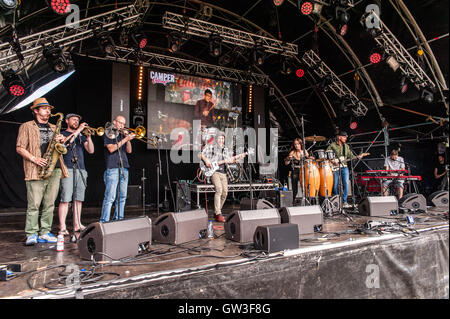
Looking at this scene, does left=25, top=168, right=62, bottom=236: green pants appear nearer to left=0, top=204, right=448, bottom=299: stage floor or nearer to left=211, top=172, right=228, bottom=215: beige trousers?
left=0, top=204, right=448, bottom=299: stage floor

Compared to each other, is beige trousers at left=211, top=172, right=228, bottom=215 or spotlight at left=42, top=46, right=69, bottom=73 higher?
spotlight at left=42, top=46, right=69, bottom=73

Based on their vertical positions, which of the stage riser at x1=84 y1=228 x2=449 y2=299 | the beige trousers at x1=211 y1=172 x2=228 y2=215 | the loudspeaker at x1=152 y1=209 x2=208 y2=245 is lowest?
the stage riser at x1=84 y1=228 x2=449 y2=299

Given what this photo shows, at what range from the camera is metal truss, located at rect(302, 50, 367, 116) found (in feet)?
32.9

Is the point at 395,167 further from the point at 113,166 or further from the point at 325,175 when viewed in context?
the point at 113,166

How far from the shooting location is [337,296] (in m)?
2.50

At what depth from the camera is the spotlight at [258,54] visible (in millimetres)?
8680

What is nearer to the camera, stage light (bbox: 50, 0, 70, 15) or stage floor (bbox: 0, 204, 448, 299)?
stage floor (bbox: 0, 204, 448, 299)

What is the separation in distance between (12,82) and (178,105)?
4342 mm

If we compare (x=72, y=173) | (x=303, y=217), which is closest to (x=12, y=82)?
(x=72, y=173)

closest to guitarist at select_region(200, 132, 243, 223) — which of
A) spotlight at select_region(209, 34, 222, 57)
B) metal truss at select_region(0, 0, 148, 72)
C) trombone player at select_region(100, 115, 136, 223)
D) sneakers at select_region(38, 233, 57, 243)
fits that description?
trombone player at select_region(100, 115, 136, 223)

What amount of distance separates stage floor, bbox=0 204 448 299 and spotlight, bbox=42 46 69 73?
178 inches

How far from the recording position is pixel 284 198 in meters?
5.62
